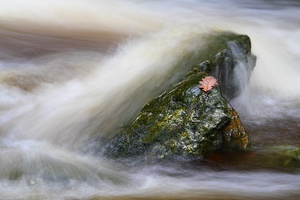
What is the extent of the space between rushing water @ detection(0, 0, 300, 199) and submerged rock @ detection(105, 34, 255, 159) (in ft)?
0.45

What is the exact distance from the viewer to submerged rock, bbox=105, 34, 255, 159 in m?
4.32

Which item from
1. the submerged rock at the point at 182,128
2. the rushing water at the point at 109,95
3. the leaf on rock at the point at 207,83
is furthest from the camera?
the leaf on rock at the point at 207,83

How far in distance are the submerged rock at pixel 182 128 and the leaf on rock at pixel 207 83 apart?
0.03 metres

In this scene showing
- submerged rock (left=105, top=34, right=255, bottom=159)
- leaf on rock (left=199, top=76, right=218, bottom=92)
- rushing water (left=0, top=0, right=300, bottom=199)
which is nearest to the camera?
rushing water (left=0, top=0, right=300, bottom=199)

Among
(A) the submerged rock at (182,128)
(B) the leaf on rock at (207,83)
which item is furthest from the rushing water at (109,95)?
(B) the leaf on rock at (207,83)

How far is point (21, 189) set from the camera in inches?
147

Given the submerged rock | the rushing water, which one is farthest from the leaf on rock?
the rushing water

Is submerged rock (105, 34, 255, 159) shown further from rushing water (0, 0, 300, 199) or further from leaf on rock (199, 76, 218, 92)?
rushing water (0, 0, 300, 199)

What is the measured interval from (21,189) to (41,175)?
9.0 inches

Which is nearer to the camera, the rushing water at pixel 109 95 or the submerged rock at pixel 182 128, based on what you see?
the rushing water at pixel 109 95

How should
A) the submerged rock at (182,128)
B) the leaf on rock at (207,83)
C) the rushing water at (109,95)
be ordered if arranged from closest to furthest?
the rushing water at (109,95) < the submerged rock at (182,128) < the leaf on rock at (207,83)

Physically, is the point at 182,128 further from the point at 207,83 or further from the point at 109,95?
the point at 109,95

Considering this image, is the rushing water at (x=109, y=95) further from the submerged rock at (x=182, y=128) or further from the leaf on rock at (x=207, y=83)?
the leaf on rock at (x=207, y=83)

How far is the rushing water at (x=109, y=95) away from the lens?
398 cm
